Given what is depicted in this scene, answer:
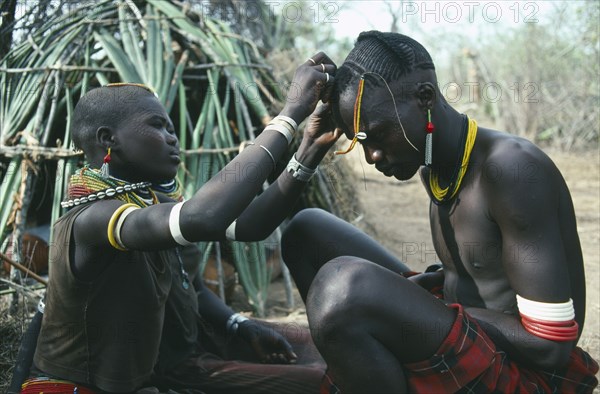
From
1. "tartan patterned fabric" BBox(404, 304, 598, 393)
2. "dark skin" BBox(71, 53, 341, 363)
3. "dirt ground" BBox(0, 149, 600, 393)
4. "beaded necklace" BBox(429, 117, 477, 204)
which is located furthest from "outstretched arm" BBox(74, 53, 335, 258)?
"dirt ground" BBox(0, 149, 600, 393)

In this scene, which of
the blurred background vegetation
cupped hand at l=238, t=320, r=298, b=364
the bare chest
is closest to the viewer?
the bare chest

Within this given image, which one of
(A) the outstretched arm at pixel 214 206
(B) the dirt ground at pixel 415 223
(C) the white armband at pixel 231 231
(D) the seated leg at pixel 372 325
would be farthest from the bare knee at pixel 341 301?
(B) the dirt ground at pixel 415 223

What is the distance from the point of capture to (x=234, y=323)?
2.77 metres

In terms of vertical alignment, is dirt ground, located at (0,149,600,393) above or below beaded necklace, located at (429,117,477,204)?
below

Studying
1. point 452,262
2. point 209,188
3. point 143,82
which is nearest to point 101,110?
point 209,188

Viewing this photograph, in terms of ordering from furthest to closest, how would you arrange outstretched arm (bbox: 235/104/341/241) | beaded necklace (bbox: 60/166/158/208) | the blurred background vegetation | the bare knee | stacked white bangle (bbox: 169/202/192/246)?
the blurred background vegetation, outstretched arm (bbox: 235/104/341/241), beaded necklace (bbox: 60/166/158/208), stacked white bangle (bbox: 169/202/192/246), the bare knee

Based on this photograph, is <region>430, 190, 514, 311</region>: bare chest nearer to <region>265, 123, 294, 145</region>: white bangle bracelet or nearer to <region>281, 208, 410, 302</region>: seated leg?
<region>281, 208, 410, 302</region>: seated leg

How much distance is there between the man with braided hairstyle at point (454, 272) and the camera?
183cm

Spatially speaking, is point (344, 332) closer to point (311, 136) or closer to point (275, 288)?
point (311, 136)

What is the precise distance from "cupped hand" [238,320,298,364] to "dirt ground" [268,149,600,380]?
102 cm

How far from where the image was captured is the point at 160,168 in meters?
2.32

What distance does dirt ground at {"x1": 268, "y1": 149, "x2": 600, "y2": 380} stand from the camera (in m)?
4.14

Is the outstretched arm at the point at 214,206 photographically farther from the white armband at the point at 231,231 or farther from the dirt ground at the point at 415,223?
the dirt ground at the point at 415,223

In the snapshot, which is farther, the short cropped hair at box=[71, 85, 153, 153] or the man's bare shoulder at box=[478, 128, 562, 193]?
the short cropped hair at box=[71, 85, 153, 153]
